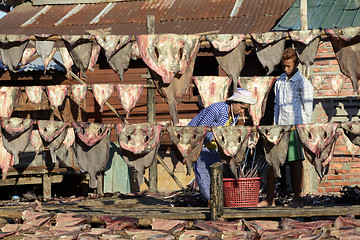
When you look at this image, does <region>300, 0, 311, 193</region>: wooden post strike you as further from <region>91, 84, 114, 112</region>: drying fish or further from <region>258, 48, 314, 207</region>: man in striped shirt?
<region>258, 48, 314, 207</region>: man in striped shirt

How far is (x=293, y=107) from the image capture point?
23.4 feet

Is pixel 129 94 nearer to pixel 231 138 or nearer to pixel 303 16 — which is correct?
pixel 303 16

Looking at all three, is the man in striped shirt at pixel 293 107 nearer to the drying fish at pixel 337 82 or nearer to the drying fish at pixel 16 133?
the drying fish at pixel 16 133

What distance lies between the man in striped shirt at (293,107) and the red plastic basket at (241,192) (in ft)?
0.53

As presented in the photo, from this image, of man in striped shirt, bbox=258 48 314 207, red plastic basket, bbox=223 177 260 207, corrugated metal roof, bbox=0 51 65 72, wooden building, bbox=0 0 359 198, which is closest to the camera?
red plastic basket, bbox=223 177 260 207

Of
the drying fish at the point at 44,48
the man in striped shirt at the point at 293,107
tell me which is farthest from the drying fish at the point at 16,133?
the man in striped shirt at the point at 293,107

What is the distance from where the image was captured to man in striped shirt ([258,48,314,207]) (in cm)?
704

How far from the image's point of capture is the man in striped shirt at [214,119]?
22.9 ft

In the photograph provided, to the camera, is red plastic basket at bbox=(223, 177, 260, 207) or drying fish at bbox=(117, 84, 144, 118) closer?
red plastic basket at bbox=(223, 177, 260, 207)

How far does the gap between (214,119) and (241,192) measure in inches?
33.9

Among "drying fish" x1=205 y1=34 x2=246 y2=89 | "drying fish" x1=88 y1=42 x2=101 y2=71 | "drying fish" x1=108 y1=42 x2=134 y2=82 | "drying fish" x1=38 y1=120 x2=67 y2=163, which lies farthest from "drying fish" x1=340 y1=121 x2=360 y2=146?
"drying fish" x1=38 y1=120 x2=67 y2=163

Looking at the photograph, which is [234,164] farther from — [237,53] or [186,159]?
[237,53]

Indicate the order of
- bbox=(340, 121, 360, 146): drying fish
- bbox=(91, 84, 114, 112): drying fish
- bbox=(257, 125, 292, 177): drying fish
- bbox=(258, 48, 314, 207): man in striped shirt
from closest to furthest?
bbox=(340, 121, 360, 146): drying fish, bbox=(257, 125, 292, 177): drying fish, bbox=(258, 48, 314, 207): man in striped shirt, bbox=(91, 84, 114, 112): drying fish

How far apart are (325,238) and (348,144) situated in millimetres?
4894
